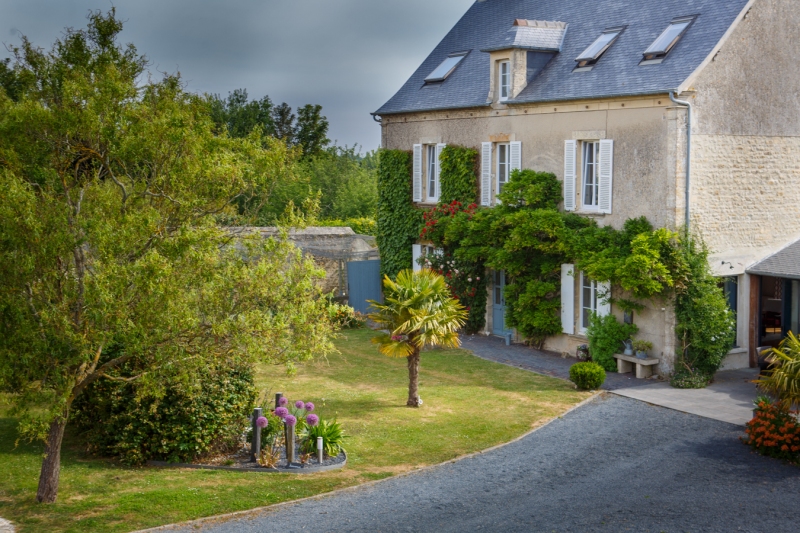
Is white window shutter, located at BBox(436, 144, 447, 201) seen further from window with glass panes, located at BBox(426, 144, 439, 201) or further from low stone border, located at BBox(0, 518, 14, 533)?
low stone border, located at BBox(0, 518, 14, 533)

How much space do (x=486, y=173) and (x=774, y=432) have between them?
36.1ft

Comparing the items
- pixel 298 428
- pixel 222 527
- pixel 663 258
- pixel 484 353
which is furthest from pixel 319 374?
pixel 222 527

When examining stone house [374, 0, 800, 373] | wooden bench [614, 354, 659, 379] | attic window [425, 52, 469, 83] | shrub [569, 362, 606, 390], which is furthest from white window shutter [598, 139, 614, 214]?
attic window [425, 52, 469, 83]

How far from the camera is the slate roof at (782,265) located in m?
18.0

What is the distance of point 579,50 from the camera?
21.0 meters

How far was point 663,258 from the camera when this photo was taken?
1747 cm

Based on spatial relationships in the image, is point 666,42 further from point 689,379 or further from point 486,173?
point 689,379

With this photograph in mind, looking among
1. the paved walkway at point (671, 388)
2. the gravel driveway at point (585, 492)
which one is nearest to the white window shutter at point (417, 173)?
the paved walkway at point (671, 388)

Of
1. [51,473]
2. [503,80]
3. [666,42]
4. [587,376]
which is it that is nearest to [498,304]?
[503,80]

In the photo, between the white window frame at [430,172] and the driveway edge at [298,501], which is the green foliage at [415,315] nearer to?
the driveway edge at [298,501]

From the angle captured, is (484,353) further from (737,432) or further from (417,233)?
(737,432)

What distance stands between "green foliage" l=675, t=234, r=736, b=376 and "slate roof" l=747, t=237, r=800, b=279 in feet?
4.81

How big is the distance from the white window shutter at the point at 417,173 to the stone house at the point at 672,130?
294cm

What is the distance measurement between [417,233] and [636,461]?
41.5 ft
